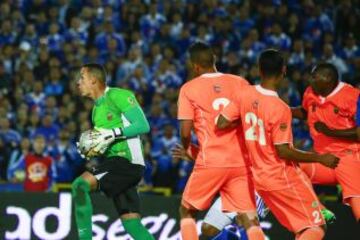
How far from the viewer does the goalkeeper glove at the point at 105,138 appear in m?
9.26

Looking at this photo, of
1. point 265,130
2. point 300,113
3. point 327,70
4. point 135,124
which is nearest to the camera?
point 265,130

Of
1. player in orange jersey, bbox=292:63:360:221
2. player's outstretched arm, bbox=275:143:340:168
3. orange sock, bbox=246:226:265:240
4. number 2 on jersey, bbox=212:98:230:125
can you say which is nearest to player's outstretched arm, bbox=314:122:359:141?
player in orange jersey, bbox=292:63:360:221

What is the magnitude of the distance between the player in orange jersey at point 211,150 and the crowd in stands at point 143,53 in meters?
6.64

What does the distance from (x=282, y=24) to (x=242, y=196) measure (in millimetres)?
11938

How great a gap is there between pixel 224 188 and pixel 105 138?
1241mm

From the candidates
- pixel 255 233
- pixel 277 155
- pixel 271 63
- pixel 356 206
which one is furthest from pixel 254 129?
pixel 356 206

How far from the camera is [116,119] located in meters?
9.48

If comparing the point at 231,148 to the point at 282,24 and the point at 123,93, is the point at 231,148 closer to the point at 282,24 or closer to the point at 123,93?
the point at 123,93

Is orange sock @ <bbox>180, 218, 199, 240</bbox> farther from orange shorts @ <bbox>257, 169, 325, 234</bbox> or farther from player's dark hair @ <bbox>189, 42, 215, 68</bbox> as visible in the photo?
player's dark hair @ <bbox>189, 42, 215, 68</bbox>

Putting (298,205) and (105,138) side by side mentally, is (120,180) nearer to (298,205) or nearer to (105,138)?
(105,138)

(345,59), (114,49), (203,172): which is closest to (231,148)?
(203,172)

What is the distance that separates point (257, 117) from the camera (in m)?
8.34

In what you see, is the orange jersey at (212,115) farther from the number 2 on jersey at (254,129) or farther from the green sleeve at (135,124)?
the green sleeve at (135,124)

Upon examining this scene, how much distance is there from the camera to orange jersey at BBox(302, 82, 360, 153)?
991 cm
